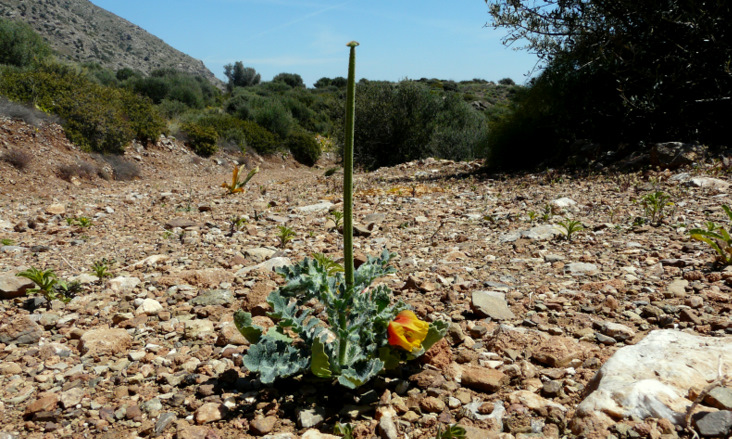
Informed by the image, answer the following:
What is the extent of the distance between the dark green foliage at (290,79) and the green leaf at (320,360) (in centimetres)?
4146

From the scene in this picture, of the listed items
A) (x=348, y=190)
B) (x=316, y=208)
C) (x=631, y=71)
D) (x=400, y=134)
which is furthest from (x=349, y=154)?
(x=400, y=134)

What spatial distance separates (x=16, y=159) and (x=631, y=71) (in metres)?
10.5

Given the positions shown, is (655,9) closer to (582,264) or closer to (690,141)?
(690,141)

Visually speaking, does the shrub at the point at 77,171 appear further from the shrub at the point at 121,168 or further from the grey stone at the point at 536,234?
the grey stone at the point at 536,234

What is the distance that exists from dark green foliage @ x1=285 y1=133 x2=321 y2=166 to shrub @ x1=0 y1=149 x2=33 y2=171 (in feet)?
32.6

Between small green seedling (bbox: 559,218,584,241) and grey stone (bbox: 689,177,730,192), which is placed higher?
grey stone (bbox: 689,177,730,192)

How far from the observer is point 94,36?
47.1 metres

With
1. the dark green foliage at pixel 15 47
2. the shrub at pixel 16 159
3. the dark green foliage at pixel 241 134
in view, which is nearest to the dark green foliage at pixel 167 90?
the dark green foliage at pixel 15 47

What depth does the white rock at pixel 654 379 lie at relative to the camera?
1.49m

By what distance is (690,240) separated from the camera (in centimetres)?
346

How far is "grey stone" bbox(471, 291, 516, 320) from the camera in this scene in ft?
8.30

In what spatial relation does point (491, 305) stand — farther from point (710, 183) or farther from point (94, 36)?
point (94, 36)

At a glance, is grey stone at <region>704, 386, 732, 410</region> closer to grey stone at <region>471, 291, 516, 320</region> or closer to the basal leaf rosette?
the basal leaf rosette

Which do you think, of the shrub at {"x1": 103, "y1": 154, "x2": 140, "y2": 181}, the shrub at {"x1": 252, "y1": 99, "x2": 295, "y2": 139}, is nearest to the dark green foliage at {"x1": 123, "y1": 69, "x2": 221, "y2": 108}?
the shrub at {"x1": 252, "y1": 99, "x2": 295, "y2": 139}
